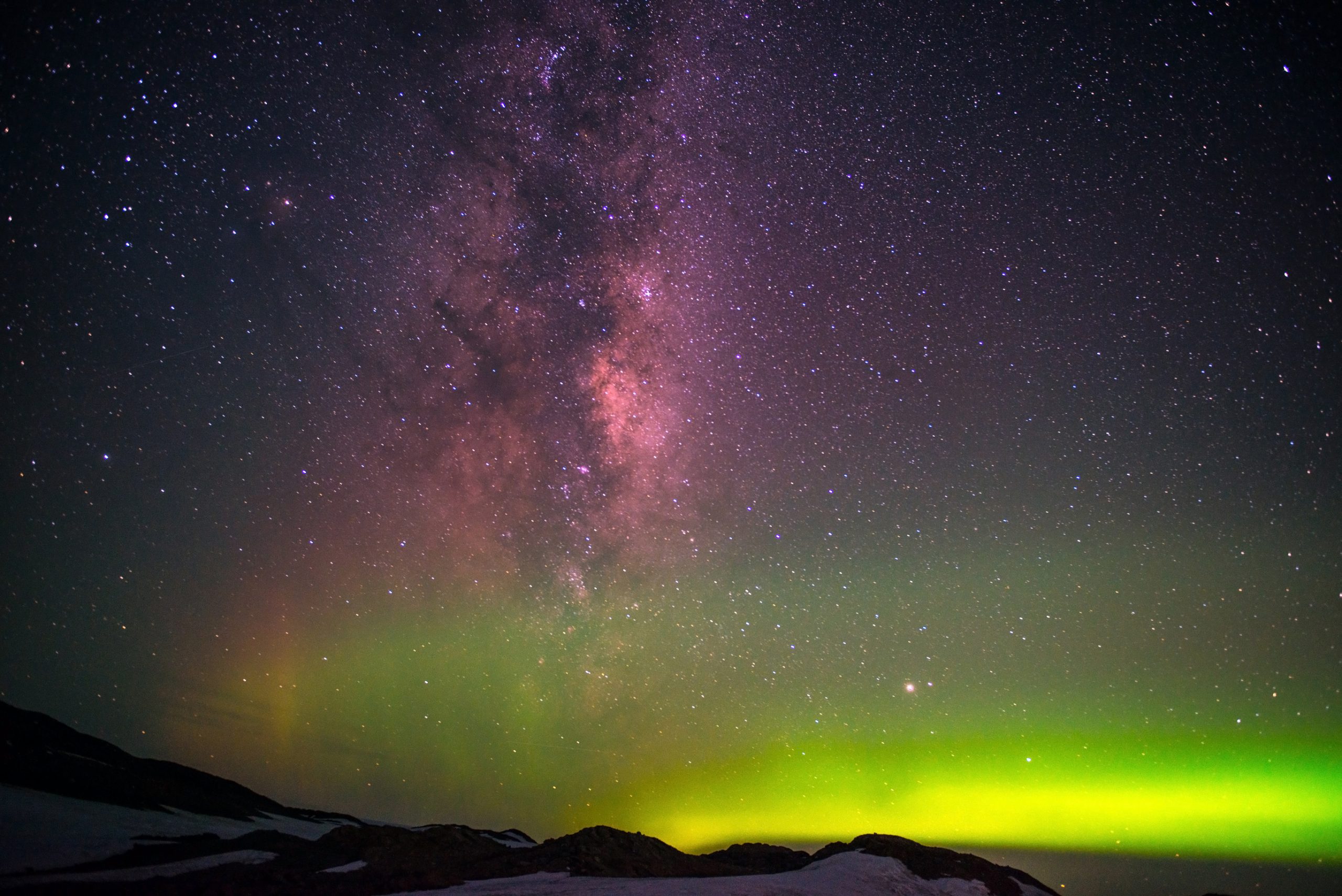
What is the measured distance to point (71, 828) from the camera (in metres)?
22.2

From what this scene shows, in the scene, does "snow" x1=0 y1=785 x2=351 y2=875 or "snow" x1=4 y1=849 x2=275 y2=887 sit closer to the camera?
"snow" x1=4 y1=849 x2=275 y2=887

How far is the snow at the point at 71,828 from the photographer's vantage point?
1870cm

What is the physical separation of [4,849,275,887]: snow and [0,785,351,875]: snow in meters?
1.29

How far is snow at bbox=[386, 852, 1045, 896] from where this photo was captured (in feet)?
57.7

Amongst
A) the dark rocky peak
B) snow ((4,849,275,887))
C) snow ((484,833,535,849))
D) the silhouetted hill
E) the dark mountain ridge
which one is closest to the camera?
snow ((4,849,275,887))

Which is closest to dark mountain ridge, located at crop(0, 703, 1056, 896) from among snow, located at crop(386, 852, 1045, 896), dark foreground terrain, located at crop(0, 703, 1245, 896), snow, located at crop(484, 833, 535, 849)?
dark foreground terrain, located at crop(0, 703, 1245, 896)

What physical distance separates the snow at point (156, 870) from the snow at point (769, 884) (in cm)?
842

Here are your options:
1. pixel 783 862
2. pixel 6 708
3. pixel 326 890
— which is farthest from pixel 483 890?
pixel 6 708

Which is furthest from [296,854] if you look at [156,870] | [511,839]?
[511,839]

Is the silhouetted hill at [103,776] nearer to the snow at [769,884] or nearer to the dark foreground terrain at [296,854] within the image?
the dark foreground terrain at [296,854]

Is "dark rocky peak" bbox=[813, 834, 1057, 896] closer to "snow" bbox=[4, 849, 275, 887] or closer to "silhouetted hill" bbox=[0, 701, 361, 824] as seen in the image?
"snow" bbox=[4, 849, 275, 887]

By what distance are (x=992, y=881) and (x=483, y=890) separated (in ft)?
76.0

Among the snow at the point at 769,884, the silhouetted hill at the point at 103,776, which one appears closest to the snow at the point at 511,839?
the silhouetted hill at the point at 103,776

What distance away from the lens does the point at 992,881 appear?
1086 inches
